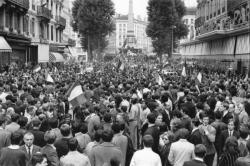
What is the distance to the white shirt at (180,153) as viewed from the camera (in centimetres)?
729

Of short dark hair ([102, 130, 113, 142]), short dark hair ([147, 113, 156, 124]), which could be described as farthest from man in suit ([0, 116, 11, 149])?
short dark hair ([147, 113, 156, 124])

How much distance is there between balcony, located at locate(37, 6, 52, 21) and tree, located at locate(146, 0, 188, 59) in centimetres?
2139

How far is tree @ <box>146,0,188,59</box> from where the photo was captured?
65.1 m

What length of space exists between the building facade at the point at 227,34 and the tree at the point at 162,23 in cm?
557

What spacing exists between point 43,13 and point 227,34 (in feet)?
58.6

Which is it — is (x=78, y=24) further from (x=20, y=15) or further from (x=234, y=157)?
(x=234, y=157)

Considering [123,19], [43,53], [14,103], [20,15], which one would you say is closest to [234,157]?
[14,103]

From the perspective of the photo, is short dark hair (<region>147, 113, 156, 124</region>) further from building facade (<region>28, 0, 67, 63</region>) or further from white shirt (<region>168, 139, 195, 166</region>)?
building facade (<region>28, 0, 67, 63</region>)

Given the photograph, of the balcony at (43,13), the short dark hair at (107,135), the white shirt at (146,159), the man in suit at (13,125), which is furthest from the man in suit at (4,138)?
the balcony at (43,13)

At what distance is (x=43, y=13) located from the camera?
4522 cm

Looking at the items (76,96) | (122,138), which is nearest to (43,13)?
(76,96)

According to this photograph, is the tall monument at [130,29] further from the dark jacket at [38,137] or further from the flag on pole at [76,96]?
the dark jacket at [38,137]

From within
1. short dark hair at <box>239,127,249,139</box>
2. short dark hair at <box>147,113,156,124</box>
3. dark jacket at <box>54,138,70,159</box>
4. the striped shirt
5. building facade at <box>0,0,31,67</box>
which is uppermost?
building facade at <box>0,0,31,67</box>

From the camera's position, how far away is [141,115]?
1171 centimetres
